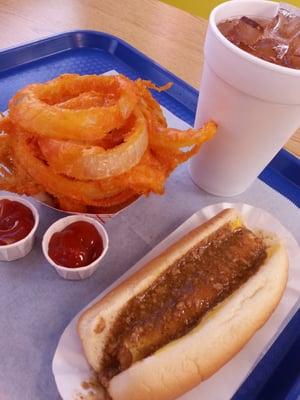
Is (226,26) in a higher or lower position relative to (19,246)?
higher

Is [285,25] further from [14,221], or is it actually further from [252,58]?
[14,221]

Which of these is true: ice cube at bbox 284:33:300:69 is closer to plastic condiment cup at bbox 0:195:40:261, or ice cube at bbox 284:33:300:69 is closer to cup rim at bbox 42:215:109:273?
cup rim at bbox 42:215:109:273

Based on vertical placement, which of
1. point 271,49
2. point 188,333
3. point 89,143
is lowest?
point 188,333

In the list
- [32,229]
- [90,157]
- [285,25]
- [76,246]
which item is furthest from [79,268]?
[285,25]

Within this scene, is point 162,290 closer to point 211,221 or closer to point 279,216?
point 211,221

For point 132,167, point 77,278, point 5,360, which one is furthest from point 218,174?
point 5,360

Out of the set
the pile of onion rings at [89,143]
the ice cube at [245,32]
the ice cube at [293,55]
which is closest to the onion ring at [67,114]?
the pile of onion rings at [89,143]

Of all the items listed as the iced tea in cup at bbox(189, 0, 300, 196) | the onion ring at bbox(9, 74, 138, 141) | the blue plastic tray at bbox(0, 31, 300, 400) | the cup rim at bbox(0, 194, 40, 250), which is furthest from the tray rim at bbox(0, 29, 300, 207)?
the cup rim at bbox(0, 194, 40, 250)
